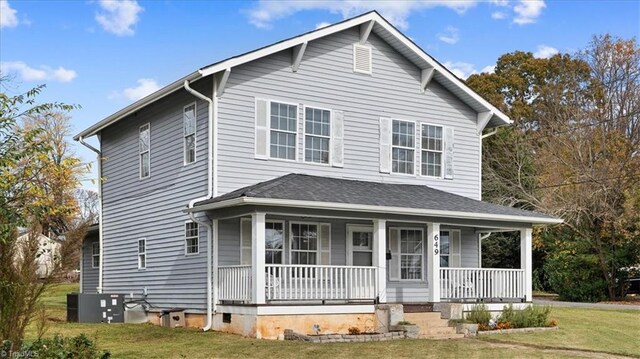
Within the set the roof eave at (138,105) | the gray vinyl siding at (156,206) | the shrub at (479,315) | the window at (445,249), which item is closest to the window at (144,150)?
the gray vinyl siding at (156,206)

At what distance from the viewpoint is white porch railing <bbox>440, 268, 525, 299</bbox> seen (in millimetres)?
21969

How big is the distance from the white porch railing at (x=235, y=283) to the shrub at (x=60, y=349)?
776 cm

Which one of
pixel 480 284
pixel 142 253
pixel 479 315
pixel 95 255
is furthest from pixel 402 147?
pixel 95 255

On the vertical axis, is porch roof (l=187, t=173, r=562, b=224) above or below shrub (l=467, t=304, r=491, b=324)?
above

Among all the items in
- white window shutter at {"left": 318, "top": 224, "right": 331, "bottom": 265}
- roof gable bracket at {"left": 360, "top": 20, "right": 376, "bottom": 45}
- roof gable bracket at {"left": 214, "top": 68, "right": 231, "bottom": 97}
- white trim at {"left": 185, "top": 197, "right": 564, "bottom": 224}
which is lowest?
white window shutter at {"left": 318, "top": 224, "right": 331, "bottom": 265}

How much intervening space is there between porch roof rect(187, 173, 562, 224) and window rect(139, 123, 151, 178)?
450 cm

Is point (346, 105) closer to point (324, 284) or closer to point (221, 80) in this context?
point (221, 80)

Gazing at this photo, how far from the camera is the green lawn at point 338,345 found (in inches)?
588

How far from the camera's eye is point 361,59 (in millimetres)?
22719

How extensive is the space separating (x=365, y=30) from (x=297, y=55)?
94.2 inches

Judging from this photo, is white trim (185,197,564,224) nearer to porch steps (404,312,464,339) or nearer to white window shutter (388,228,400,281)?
white window shutter (388,228,400,281)

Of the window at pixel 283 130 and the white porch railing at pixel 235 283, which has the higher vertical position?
the window at pixel 283 130

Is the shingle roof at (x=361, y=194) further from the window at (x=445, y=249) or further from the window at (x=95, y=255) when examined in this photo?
the window at (x=95, y=255)

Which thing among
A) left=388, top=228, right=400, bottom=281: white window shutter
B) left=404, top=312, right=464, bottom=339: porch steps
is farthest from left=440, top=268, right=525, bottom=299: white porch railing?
left=404, top=312, right=464, bottom=339: porch steps
